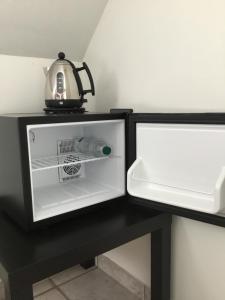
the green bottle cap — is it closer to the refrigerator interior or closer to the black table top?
the refrigerator interior

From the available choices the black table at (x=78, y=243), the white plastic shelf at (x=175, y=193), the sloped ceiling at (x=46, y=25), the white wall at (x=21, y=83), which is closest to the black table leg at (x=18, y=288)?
the black table at (x=78, y=243)

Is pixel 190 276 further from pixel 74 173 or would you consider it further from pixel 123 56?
pixel 123 56

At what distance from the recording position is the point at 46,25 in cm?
146

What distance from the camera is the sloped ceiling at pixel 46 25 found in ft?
4.38

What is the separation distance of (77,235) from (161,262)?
52cm

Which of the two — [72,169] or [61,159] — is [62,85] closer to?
[61,159]

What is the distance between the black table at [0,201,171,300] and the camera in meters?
0.87

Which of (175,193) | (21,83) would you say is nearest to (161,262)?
(175,193)

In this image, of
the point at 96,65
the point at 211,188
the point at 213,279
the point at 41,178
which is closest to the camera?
the point at 211,188

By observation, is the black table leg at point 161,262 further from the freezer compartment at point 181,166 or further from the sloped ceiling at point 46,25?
the sloped ceiling at point 46,25

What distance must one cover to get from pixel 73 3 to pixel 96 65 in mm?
379

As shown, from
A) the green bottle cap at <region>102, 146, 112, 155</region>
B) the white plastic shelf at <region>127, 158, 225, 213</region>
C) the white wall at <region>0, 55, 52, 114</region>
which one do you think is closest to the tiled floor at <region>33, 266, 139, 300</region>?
the white plastic shelf at <region>127, 158, 225, 213</region>

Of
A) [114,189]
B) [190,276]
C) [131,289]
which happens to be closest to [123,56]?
[114,189]

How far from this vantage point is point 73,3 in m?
1.43
